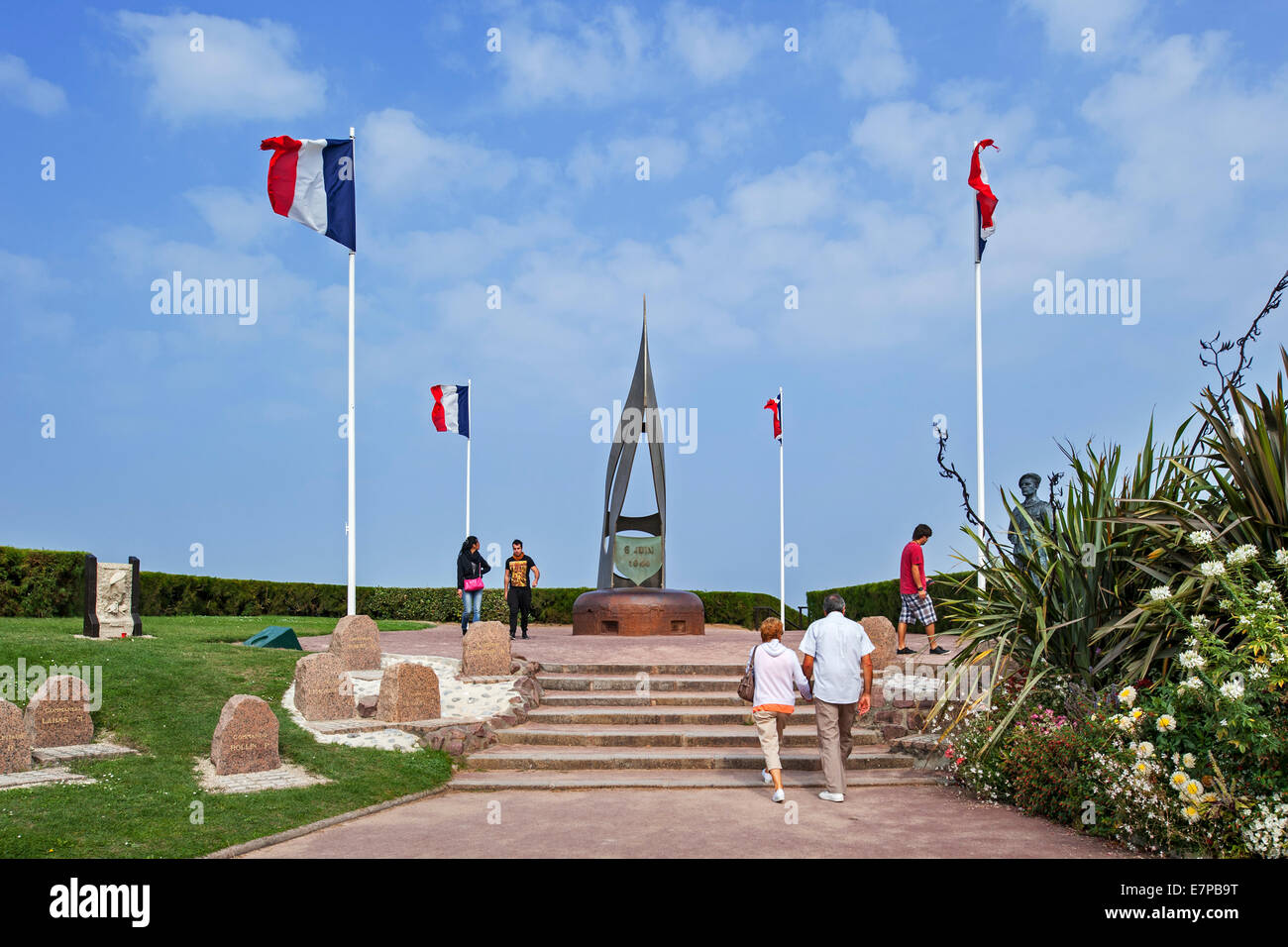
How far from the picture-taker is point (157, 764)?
764 centimetres

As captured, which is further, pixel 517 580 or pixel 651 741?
pixel 517 580

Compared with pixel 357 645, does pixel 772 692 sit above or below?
above

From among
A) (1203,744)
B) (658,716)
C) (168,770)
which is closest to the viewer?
(1203,744)

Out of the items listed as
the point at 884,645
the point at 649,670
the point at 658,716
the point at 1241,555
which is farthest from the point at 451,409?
the point at 1241,555

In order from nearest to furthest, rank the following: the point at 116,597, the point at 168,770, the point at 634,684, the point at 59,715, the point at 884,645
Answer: the point at 168,770 < the point at 59,715 < the point at 884,645 < the point at 634,684 < the point at 116,597

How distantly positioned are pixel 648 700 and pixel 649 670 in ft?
2.40

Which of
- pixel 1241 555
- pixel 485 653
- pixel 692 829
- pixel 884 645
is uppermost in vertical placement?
pixel 1241 555

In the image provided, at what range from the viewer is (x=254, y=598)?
78.6 ft

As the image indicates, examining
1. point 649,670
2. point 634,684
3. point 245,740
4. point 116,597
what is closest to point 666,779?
point 634,684

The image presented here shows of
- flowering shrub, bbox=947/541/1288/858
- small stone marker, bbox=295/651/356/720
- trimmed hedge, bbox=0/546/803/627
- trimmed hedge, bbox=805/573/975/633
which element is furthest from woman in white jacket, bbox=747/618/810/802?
trimmed hedge, bbox=0/546/803/627

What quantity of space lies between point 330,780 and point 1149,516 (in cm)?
711

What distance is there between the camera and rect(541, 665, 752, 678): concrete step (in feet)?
38.2

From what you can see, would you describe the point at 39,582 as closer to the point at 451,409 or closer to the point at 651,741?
the point at 451,409
